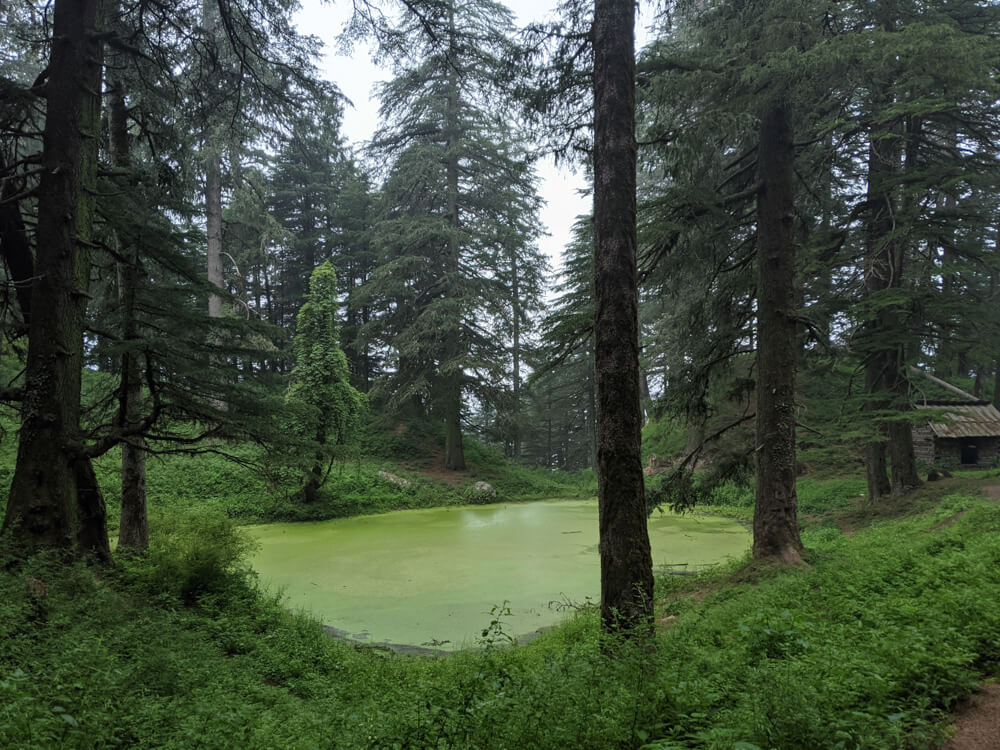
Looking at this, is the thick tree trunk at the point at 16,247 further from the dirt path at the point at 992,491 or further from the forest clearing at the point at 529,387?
the dirt path at the point at 992,491

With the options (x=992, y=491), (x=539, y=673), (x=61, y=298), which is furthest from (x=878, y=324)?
(x=61, y=298)

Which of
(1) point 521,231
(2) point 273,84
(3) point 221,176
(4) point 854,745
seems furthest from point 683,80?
(3) point 221,176

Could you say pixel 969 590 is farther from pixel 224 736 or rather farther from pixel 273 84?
pixel 273 84

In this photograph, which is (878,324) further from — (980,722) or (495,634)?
(495,634)

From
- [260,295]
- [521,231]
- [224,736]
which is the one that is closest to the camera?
[224,736]

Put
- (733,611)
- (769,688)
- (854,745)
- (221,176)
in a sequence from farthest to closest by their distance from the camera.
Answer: (221,176) → (733,611) → (769,688) → (854,745)

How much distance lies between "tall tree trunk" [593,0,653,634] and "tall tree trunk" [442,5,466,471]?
40.6 feet

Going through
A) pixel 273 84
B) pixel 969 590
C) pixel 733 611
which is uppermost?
pixel 273 84

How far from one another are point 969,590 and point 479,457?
54.5ft

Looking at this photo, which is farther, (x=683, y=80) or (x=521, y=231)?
(x=521, y=231)

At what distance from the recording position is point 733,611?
4.14 metres

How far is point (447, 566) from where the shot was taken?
7.88 metres

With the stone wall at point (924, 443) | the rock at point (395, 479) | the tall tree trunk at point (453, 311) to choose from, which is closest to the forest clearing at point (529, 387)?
the stone wall at point (924, 443)

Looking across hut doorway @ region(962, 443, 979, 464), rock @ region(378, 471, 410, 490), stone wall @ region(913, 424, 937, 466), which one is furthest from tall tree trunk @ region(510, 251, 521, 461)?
hut doorway @ region(962, 443, 979, 464)
